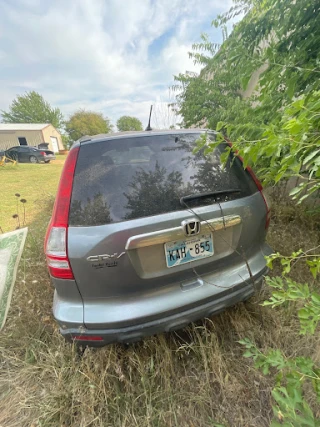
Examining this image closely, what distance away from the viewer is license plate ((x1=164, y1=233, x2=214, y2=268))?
4.09 feet

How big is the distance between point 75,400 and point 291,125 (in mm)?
1877

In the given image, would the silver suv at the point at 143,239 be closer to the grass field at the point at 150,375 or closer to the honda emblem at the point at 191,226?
the honda emblem at the point at 191,226

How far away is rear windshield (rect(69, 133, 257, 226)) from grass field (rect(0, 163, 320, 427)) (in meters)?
0.98

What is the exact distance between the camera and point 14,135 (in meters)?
31.5

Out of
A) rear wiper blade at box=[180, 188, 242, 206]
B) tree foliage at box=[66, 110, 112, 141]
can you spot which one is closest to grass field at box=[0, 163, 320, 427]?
rear wiper blade at box=[180, 188, 242, 206]

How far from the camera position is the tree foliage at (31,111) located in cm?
3850

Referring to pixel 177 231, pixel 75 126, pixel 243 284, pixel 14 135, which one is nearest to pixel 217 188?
pixel 177 231

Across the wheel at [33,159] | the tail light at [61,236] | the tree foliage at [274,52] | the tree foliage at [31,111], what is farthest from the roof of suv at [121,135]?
the tree foliage at [31,111]

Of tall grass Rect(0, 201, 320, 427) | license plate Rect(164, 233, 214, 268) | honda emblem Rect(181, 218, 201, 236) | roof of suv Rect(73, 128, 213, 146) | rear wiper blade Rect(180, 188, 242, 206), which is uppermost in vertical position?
roof of suv Rect(73, 128, 213, 146)

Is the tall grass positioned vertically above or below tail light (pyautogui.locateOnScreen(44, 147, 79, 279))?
below

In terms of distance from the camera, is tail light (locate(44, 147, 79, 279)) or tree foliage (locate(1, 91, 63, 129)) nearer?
tail light (locate(44, 147, 79, 279))

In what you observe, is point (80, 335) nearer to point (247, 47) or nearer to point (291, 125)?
point (291, 125)

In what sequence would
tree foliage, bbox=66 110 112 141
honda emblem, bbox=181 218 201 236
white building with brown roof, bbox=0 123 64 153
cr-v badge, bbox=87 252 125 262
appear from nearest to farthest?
cr-v badge, bbox=87 252 125 262, honda emblem, bbox=181 218 201 236, white building with brown roof, bbox=0 123 64 153, tree foliage, bbox=66 110 112 141

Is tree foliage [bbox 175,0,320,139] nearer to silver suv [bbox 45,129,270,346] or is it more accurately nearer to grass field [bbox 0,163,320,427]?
silver suv [bbox 45,129,270,346]
